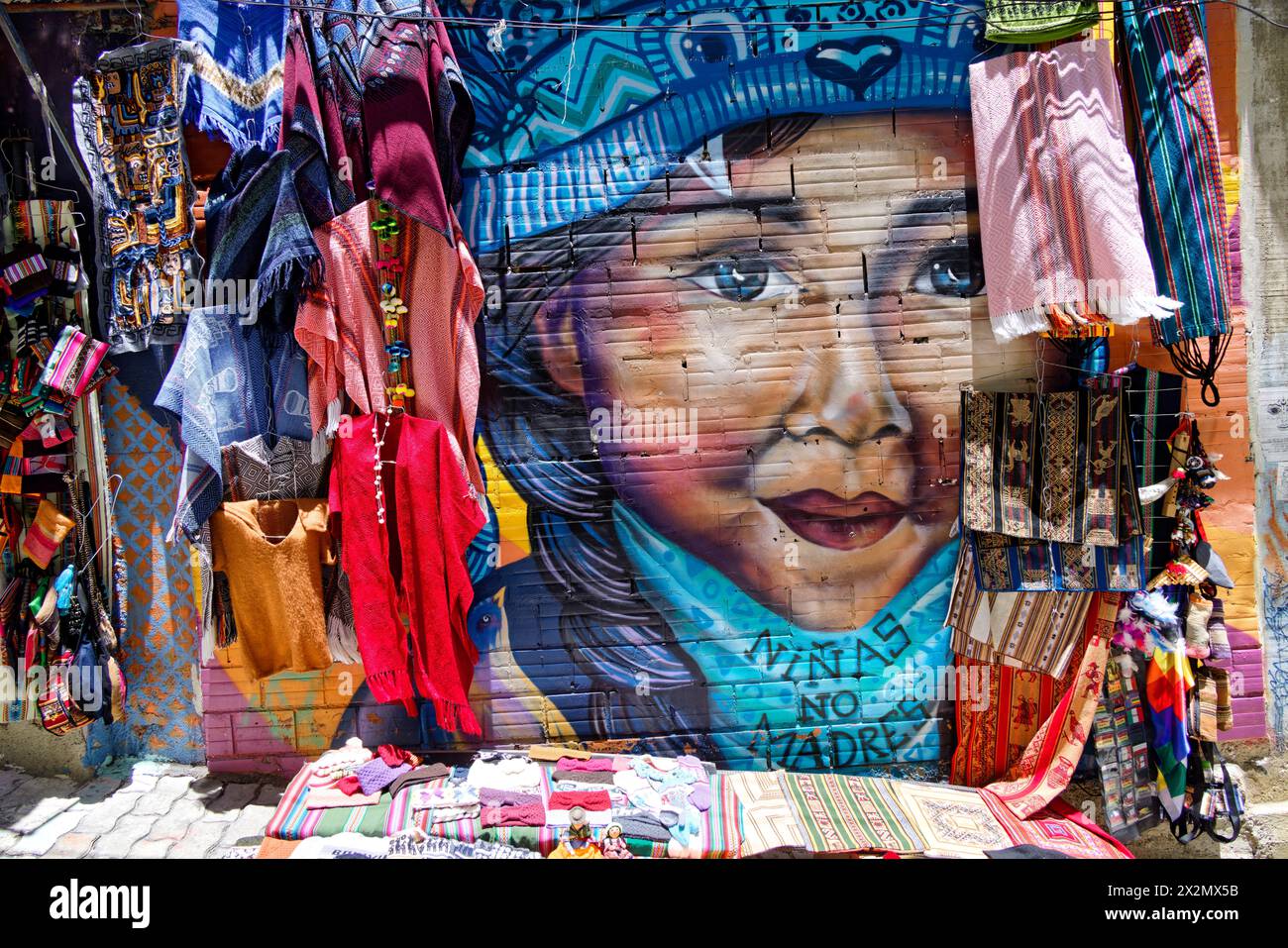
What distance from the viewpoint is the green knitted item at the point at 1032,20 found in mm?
3908

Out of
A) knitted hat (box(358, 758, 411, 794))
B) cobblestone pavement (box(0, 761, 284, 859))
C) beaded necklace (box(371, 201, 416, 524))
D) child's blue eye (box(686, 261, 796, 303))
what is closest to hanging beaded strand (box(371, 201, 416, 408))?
beaded necklace (box(371, 201, 416, 524))

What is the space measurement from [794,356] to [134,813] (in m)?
3.64

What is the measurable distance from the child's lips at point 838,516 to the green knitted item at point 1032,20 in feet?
7.03

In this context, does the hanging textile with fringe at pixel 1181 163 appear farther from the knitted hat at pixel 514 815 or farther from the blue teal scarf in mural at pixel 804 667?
the knitted hat at pixel 514 815

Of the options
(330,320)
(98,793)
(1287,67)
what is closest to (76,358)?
(330,320)

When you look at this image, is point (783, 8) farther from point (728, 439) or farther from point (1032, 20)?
point (728, 439)

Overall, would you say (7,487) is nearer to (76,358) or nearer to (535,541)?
Result: (76,358)

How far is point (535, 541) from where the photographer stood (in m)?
4.18

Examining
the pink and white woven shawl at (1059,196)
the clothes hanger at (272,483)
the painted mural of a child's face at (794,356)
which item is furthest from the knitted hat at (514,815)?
the pink and white woven shawl at (1059,196)

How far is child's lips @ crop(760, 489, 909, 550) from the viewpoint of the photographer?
4211 mm

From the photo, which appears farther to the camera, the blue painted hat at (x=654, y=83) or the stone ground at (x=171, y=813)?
the blue painted hat at (x=654, y=83)

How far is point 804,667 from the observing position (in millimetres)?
4250

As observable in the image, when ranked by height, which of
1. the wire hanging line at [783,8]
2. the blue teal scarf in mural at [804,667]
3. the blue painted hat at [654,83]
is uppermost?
the wire hanging line at [783,8]

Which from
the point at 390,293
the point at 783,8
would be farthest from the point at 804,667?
the point at 783,8
